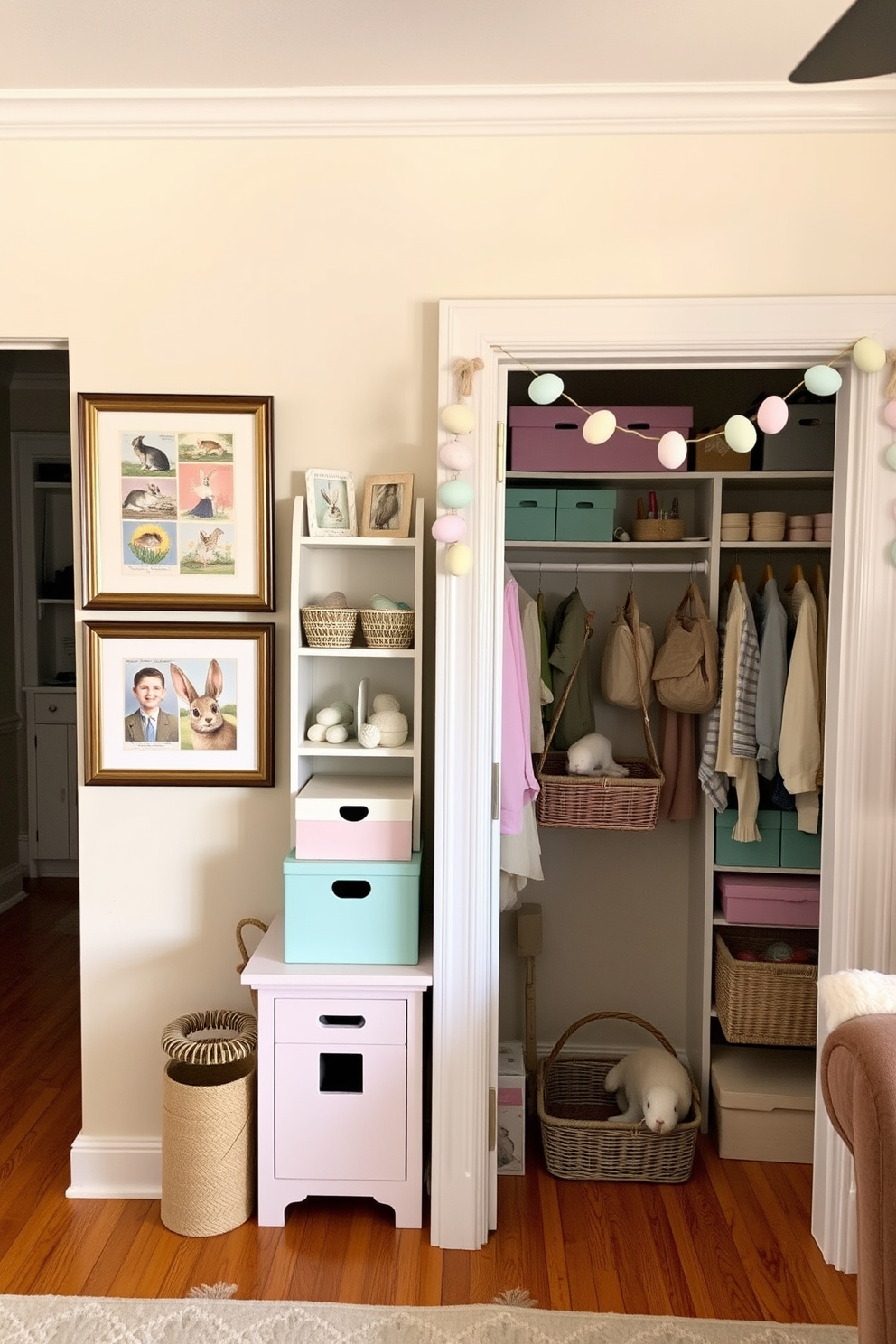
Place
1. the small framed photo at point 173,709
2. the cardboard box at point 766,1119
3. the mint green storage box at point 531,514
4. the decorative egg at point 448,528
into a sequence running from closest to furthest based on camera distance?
the decorative egg at point 448,528, the small framed photo at point 173,709, the cardboard box at point 766,1119, the mint green storage box at point 531,514

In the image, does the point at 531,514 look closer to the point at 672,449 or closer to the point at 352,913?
the point at 672,449

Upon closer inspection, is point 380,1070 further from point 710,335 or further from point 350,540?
point 710,335

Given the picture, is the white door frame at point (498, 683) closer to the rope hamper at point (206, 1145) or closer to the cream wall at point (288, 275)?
the cream wall at point (288, 275)

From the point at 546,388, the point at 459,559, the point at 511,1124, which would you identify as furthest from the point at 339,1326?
the point at 546,388

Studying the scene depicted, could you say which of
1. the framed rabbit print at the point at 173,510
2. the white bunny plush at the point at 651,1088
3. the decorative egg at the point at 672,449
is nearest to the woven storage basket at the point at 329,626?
the framed rabbit print at the point at 173,510

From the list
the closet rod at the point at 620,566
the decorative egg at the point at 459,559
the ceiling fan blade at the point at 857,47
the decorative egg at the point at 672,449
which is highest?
the ceiling fan blade at the point at 857,47

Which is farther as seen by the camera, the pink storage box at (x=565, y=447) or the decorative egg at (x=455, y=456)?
the pink storage box at (x=565, y=447)

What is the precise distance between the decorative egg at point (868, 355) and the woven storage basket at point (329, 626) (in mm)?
1280

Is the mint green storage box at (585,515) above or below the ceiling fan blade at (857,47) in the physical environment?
below

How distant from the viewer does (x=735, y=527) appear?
3230 millimetres

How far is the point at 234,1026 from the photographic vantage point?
270 cm

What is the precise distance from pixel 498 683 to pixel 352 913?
2.12 ft

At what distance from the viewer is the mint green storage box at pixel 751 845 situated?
3230 millimetres

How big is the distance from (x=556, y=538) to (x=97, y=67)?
1.73 m
